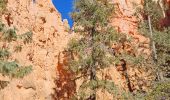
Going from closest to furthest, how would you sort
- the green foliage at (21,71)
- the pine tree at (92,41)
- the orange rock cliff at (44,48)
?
1. the green foliage at (21,71)
2. the pine tree at (92,41)
3. the orange rock cliff at (44,48)

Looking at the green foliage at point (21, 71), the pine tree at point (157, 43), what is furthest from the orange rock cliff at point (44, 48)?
the green foliage at point (21, 71)

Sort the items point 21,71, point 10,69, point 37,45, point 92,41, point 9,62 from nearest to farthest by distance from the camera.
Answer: point 10,69
point 9,62
point 21,71
point 92,41
point 37,45

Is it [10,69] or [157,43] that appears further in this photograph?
[157,43]

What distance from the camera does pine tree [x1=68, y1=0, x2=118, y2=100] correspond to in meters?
25.5

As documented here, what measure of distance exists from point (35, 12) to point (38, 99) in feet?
28.5

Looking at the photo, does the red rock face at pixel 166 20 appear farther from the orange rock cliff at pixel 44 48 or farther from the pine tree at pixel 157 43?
the pine tree at pixel 157 43

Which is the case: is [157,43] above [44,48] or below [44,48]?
below

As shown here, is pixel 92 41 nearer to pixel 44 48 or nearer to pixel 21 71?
pixel 21 71

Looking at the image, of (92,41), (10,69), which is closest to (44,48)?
(92,41)

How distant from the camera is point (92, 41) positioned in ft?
86.0

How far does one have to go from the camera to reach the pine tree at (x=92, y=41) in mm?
25517

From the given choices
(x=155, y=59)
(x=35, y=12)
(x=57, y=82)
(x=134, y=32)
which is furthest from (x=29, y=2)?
(x=155, y=59)

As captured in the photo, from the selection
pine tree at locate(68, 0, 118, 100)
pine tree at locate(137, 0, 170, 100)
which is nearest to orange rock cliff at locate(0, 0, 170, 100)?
pine tree at locate(137, 0, 170, 100)

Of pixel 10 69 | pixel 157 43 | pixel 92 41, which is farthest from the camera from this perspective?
pixel 157 43
